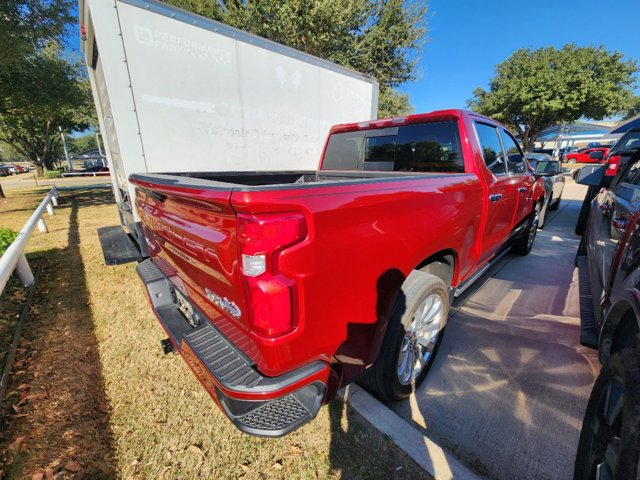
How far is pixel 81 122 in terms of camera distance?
29344mm

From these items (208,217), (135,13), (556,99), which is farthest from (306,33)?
(556,99)

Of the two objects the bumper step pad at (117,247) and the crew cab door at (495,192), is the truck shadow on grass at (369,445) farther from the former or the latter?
the bumper step pad at (117,247)

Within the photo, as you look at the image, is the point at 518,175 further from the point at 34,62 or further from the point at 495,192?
the point at 34,62

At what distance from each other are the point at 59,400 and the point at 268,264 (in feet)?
7.68

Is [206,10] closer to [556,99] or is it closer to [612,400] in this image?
[612,400]

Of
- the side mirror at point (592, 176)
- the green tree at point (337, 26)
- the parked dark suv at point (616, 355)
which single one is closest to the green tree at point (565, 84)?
the green tree at point (337, 26)

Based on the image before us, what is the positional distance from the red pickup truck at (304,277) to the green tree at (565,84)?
1048 inches

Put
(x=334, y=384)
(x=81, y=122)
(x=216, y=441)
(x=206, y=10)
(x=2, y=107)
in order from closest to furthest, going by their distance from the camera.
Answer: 1. (x=334, y=384)
2. (x=216, y=441)
3. (x=2, y=107)
4. (x=206, y=10)
5. (x=81, y=122)

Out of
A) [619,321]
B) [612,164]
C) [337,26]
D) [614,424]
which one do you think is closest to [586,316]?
[619,321]

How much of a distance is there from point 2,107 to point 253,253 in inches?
616

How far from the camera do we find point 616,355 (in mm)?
1191

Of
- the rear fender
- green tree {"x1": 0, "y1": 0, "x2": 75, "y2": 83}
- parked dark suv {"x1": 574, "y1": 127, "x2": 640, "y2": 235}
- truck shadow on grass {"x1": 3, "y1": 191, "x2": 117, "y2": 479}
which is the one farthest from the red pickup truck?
green tree {"x1": 0, "y1": 0, "x2": 75, "y2": 83}

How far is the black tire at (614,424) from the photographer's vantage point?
974 millimetres

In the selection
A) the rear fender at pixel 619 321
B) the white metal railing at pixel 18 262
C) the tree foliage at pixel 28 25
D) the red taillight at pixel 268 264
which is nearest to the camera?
the red taillight at pixel 268 264
